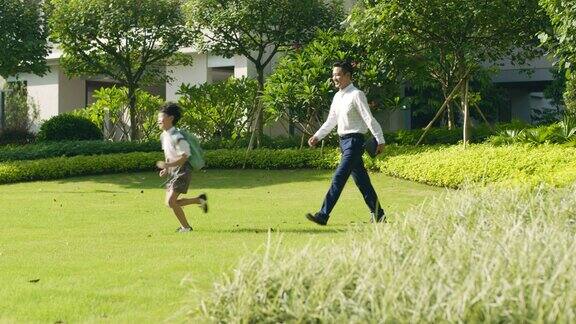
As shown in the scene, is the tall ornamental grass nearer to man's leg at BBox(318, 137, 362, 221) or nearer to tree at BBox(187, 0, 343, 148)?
man's leg at BBox(318, 137, 362, 221)

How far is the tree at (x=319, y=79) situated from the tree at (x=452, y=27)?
78 centimetres

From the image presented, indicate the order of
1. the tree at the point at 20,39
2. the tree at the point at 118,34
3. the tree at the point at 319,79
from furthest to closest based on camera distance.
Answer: the tree at the point at 118,34, the tree at the point at 20,39, the tree at the point at 319,79

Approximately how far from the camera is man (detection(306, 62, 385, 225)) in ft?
35.3

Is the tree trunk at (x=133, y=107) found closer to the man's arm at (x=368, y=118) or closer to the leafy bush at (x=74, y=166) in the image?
the leafy bush at (x=74, y=166)

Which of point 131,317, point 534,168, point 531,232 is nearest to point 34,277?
point 131,317

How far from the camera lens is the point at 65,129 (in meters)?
23.8

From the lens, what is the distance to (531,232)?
18.7 ft

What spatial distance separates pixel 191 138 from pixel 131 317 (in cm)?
480

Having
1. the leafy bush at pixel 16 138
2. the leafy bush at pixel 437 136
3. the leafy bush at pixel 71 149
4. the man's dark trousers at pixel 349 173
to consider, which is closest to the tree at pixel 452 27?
the leafy bush at pixel 437 136

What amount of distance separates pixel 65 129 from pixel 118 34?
9.55ft

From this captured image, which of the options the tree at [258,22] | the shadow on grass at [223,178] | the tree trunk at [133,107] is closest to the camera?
the shadow on grass at [223,178]

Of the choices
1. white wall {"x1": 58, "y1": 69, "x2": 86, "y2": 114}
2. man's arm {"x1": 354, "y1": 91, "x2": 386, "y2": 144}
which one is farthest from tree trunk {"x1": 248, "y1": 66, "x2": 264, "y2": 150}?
white wall {"x1": 58, "y1": 69, "x2": 86, "y2": 114}

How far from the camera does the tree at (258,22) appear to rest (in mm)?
21109

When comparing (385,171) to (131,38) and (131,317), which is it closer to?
(131,38)
